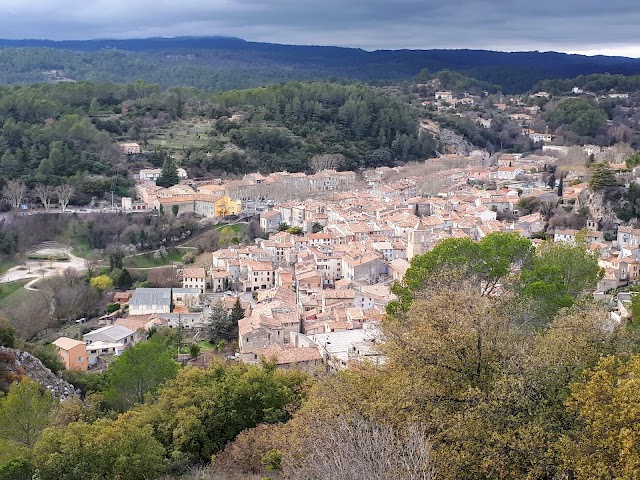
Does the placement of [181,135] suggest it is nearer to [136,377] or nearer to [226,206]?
[226,206]

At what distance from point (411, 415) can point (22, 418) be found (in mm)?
7697

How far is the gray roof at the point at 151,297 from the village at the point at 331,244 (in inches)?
3.0

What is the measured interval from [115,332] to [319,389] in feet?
53.8

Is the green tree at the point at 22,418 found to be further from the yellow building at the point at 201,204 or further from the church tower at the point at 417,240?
the yellow building at the point at 201,204

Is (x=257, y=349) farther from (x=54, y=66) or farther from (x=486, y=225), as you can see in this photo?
(x=54, y=66)

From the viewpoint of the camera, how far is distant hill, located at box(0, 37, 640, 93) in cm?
10412

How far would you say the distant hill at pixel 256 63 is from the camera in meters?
104

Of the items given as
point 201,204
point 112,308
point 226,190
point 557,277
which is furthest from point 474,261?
point 226,190

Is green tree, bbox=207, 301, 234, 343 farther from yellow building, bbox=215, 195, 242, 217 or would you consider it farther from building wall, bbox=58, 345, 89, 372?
yellow building, bbox=215, 195, 242, 217

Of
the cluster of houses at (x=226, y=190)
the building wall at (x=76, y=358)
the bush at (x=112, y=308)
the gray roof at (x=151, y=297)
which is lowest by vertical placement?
the bush at (x=112, y=308)

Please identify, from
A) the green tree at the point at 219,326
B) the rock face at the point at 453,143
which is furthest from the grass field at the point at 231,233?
the rock face at the point at 453,143

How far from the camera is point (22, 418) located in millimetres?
12117

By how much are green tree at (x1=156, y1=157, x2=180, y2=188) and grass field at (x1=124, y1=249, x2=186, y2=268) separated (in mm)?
9359

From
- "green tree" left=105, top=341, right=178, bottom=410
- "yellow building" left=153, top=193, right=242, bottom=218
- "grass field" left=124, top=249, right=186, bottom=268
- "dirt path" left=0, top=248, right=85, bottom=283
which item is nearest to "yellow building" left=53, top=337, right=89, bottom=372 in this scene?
"green tree" left=105, top=341, right=178, bottom=410
